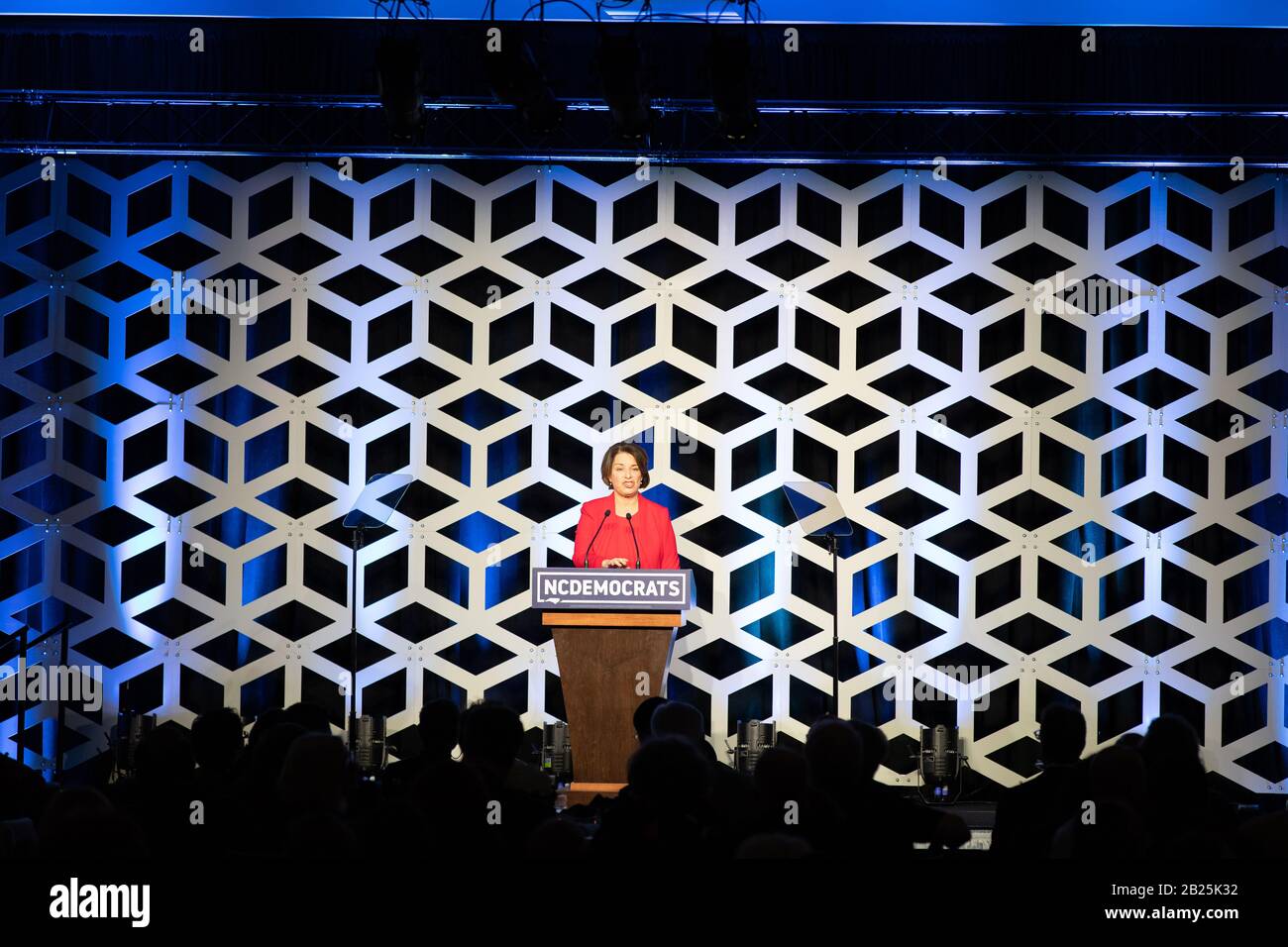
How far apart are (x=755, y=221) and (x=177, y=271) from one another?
3272 mm

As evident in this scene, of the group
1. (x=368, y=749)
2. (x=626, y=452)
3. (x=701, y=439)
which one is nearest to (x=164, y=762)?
(x=626, y=452)

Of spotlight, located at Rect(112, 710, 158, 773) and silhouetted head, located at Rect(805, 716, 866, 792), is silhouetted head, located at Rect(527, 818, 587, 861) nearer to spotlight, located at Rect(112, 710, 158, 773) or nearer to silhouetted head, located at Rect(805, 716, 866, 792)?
silhouetted head, located at Rect(805, 716, 866, 792)

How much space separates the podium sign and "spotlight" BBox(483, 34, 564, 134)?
2.10m

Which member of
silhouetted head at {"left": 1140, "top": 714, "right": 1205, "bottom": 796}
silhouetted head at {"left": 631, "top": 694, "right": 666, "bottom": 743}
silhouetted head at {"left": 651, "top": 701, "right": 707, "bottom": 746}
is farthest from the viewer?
silhouetted head at {"left": 631, "top": 694, "right": 666, "bottom": 743}

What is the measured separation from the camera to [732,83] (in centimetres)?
Answer: 588

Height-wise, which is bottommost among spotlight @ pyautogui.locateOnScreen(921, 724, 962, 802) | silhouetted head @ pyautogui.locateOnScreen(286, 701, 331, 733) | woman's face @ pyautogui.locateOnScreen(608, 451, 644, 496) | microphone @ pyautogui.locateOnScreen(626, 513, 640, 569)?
spotlight @ pyautogui.locateOnScreen(921, 724, 962, 802)

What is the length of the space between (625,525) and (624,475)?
24cm

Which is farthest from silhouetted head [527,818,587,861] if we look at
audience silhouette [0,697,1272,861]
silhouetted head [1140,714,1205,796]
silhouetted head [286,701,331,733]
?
silhouetted head [286,701,331,733]

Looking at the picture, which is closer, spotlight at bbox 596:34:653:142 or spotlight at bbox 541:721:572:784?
spotlight at bbox 596:34:653:142

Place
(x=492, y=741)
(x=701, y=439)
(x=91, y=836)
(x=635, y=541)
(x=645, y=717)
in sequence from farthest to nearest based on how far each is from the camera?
(x=701, y=439)
(x=635, y=541)
(x=645, y=717)
(x=492, y=741)
(x=91, y=836)

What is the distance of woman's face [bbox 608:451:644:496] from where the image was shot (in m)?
6.52

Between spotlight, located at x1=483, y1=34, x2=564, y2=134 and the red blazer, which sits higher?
spotlight, located at x1=483, y1=34, x2=564, y2=134

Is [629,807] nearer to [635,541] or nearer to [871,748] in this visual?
[871,748]

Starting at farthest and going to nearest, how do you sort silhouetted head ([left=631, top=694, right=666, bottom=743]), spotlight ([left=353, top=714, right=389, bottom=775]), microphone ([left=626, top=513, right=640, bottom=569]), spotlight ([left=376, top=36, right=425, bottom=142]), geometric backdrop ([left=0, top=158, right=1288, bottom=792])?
1. geometric backdrop ([left=0, top=158, right=1288, bottom=792])
2. spotlight ([left=353, top=714, right=389, bottom=775])
3. microphone ([left=626, top=513, right=640, bottom=569])
4. spotlight ([left=376, top=36, right=425, bottom=142])
5. silhouetted head ([left=631, top=694, right=666, bottom=743])
